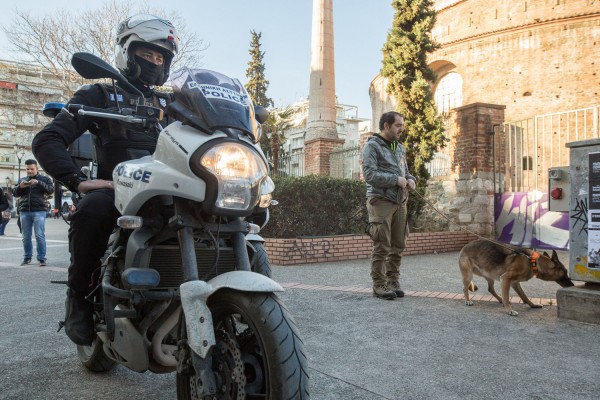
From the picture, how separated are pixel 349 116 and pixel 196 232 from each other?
2927 inches

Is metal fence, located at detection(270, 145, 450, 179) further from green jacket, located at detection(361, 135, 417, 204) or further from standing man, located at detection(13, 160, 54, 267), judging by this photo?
green jacket, located at detection(361, 135, 417, 204)

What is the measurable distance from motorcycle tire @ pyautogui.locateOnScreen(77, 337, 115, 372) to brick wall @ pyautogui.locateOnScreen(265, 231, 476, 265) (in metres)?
5.56

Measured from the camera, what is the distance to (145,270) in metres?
2.21

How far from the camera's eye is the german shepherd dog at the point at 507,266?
16.8 feet

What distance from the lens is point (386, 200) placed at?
19.3 ft

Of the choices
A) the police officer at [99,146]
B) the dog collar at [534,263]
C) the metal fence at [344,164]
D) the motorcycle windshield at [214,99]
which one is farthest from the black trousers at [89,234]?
the metal fence at [344,164]

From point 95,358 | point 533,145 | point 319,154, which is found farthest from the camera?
point 319,154

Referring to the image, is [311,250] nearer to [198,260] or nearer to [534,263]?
[534,263]

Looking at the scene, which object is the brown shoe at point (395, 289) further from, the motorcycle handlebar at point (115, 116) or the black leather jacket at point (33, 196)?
the black leather jacket at point (33, 196)

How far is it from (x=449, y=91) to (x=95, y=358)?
2670 cm

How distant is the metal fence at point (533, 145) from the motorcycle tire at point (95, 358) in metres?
10.5

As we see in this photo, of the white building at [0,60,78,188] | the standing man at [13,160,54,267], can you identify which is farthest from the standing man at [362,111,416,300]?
the white building at [0,60,78,188]

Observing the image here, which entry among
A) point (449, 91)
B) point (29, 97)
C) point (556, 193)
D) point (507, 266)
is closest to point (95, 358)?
point (507, 266)

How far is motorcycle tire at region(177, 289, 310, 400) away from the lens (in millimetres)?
1877
